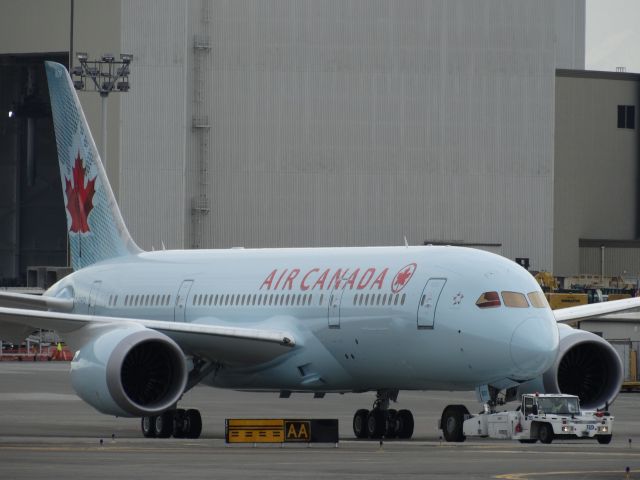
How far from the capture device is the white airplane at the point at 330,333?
33.0m

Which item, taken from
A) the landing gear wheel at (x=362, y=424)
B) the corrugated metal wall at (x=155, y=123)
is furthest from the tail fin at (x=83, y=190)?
the corrugated metal wall at (x=155, y=123)

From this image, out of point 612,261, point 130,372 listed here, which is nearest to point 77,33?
point 612,261

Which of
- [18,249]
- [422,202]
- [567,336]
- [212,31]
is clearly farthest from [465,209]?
[567,336]

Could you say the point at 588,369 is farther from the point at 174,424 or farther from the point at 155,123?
the point at 155,123

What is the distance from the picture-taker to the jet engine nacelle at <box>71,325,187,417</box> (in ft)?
110

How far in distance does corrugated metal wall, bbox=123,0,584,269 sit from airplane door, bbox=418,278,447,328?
2331 inches

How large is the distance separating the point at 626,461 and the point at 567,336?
9.69 meters

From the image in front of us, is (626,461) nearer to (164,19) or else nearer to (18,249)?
(164,19)

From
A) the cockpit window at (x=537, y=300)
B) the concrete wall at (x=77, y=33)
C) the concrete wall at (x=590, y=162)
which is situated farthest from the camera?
the concrete wall at (x=590, y=162)

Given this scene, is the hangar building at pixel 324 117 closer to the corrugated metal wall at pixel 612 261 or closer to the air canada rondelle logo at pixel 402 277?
the corrugated metal wall at pixel 612 261

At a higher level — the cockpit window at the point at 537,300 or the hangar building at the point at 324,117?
the hangar building at the point at 324,117

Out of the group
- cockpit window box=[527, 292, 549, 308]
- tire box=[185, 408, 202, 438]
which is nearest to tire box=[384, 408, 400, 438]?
tire box=[185, 408, 202, 438]

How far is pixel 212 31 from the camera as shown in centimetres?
9325

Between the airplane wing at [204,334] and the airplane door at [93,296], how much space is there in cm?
543
